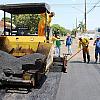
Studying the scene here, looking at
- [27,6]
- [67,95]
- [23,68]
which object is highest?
[27,6]

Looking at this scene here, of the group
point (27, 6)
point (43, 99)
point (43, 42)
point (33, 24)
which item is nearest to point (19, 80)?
point (43, 99)

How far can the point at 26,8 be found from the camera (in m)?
11.6

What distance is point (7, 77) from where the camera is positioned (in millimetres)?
8570

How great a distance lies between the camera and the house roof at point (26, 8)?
11258mm

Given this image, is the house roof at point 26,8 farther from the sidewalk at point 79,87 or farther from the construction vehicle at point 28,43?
the sidewalk at point 79,87

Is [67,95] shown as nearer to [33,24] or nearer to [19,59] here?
[19,59]

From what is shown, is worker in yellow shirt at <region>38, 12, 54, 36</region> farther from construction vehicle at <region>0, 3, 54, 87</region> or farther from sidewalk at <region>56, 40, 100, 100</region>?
sidewalk at <region>56, 40, 100, 100</region>

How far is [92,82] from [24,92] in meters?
2.91

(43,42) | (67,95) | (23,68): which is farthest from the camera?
(43,42)

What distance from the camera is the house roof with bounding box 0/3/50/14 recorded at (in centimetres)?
1126

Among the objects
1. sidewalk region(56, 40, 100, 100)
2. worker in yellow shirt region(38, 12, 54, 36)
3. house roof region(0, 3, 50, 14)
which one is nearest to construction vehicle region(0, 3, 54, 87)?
house roof region(0, 3, 50, 14)

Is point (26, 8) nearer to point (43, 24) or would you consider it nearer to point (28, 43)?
point (43, 24)

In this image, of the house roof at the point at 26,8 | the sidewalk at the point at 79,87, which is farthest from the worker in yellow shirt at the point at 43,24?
the sidewalk at the point at 79,87

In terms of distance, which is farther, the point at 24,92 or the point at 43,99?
the point at 24,92
